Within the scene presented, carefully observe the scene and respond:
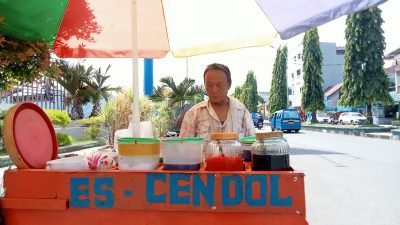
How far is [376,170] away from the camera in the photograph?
804 centimetres

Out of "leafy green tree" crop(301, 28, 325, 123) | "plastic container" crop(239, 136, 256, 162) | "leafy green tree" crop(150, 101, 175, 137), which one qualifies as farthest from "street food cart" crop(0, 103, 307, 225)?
"leafy green tree" crop(301, 28, 325, 123)

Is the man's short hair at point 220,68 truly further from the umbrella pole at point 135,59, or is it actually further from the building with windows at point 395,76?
the building with windows at point 395,76

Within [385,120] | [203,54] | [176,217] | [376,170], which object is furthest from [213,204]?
[385,120]

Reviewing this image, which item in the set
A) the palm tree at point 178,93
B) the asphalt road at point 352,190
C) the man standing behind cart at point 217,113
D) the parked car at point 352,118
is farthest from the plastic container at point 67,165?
the parked car at point 352,118

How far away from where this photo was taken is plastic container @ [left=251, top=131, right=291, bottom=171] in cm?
143

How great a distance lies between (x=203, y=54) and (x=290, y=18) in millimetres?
1217

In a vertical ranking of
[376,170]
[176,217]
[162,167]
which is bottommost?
[376,170]

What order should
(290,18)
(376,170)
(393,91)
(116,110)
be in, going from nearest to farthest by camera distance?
(290,18) < (376,170) < (116,110) < (393,91)

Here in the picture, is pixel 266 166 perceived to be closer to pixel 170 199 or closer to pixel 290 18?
pixel 170 199

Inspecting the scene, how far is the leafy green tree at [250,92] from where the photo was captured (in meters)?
69.1

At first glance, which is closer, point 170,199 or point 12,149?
point 170,199

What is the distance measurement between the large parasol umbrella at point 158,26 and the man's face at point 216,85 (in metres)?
0.55

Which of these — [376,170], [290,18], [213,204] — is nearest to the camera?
[213,204]

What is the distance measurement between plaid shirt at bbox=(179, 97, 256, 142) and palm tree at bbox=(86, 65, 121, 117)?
672 inches
